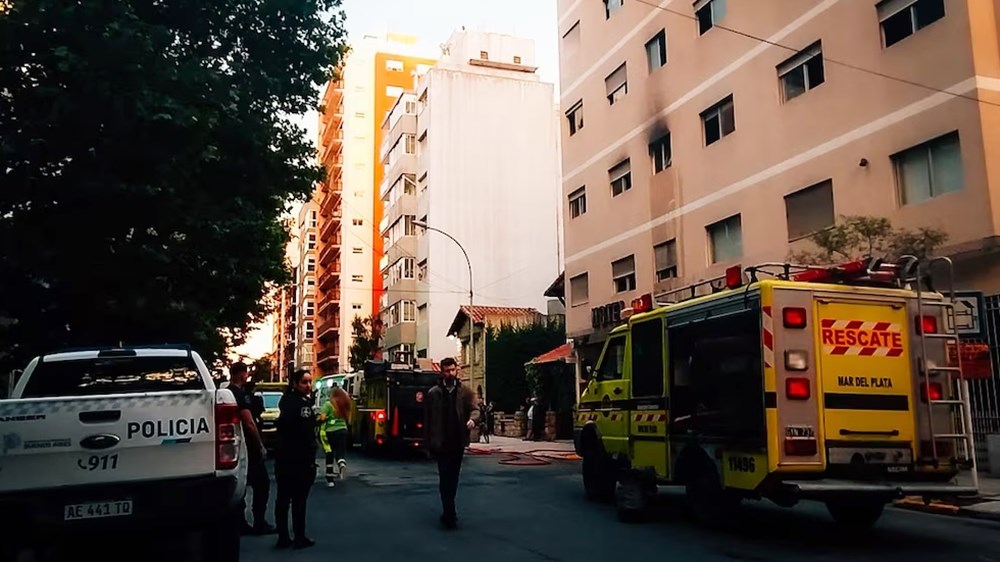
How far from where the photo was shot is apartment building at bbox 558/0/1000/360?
49.1ft

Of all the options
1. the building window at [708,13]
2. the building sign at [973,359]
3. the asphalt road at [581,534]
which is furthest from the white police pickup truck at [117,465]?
the building window at [708,13]

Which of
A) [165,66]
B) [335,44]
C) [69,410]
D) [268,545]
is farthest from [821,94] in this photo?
[69,410]

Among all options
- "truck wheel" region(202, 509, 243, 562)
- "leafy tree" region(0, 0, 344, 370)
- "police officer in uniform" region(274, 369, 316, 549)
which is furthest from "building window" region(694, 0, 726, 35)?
"truck wheel" region(202, 509, 243, 562)

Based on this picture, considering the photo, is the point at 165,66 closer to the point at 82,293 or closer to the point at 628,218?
the point at 82,293

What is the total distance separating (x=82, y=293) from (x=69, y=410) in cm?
997

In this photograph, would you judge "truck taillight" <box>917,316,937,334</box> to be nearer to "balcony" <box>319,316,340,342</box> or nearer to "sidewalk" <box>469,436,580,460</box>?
"sidewalk" <box>469,436,580,460</box>

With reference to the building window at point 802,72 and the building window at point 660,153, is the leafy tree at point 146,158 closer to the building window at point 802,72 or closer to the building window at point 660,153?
the building window at point 802,72

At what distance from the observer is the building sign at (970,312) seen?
8648mm

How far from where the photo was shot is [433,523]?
9.73 metres

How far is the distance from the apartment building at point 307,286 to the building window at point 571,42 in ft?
206

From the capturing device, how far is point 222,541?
6668mm

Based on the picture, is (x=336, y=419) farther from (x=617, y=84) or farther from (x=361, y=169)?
(x=361, y=169)

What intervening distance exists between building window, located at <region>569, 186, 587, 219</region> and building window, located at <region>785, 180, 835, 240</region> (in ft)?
35.1

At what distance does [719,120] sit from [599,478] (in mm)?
13511
